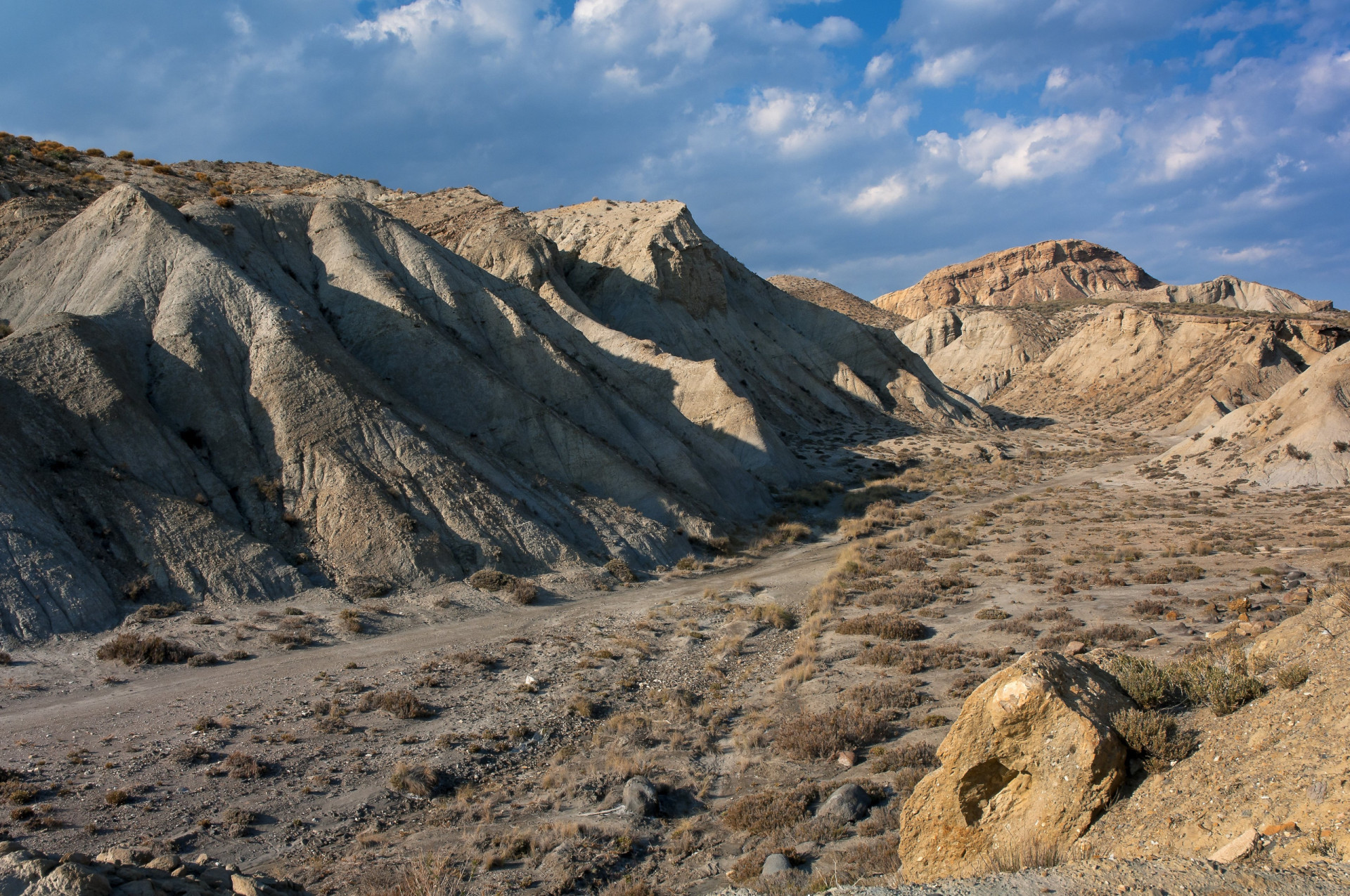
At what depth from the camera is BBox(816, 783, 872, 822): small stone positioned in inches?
364

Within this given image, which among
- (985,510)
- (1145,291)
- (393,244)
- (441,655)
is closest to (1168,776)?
(441,655)

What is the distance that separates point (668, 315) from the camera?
174 feet

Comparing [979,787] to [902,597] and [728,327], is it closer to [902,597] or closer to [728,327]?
[902,597]

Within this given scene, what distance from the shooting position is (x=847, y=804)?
30.7ft

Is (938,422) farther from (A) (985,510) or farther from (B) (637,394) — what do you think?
(B) (637,394)

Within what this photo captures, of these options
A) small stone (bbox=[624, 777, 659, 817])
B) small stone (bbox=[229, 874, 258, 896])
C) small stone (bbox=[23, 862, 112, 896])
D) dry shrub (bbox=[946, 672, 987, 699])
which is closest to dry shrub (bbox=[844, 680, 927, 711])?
dry shrub (bbox=[946, 672, 987, 699])

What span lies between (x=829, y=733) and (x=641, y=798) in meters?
3.34

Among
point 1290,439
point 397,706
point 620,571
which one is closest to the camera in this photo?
point 397,706

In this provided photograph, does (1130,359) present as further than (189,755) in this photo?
Yes

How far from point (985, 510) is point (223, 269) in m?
33.3

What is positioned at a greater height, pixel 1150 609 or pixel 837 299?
pixel 837 299

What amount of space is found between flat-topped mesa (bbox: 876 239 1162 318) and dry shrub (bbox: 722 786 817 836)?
134 m

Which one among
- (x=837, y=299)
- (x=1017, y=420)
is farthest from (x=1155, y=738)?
(x=837, y=299)

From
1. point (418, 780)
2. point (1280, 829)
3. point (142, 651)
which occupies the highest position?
point (142, 651)
